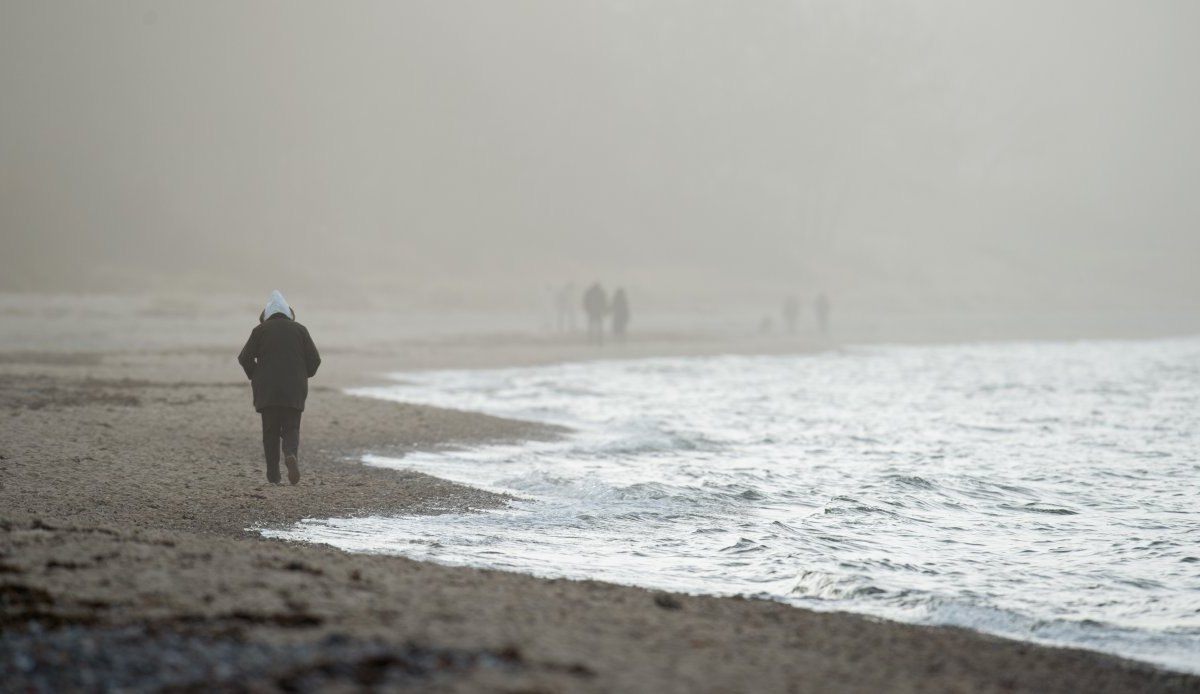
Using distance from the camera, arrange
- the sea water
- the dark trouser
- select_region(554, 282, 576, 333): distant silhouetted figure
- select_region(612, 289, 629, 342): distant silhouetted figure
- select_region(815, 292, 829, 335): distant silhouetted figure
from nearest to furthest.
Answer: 1. the sea water
2. the dark trouser
3. select_region(612, 289, 629, 342): distant silhouetted figure
4. select_region(554, 282, 576, 333): distant silhouetted figure
5. select_region(815, 292, 829, 335): distant silhouetted figure

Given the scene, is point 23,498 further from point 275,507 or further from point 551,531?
point 551,531

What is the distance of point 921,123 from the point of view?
286 feet

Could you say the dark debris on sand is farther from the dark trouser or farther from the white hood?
the white hood

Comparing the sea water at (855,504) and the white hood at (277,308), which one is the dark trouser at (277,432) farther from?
the sea water at (855,504)

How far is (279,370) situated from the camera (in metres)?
11.0

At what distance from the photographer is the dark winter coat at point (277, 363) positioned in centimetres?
1095

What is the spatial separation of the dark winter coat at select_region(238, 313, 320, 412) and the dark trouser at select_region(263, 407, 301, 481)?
0.35 ft

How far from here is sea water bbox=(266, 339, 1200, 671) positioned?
8344 mm

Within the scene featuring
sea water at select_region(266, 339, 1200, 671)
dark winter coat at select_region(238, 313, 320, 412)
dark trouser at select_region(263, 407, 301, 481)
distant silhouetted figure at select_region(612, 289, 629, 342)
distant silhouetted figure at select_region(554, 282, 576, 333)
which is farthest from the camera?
distant silhouetted figure at select_region(554, 282, 576, 333)

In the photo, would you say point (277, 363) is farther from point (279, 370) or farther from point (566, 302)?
point (566, 302)

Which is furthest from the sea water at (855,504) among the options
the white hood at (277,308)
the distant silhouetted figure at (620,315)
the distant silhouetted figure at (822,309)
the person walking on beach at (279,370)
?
the distant silhouetted figure at (822,309)

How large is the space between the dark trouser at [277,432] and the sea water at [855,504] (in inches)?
53.2

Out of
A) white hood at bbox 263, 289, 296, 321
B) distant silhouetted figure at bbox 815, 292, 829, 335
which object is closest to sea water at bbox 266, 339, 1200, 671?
white hood at bbox 263, 289, 296, 321

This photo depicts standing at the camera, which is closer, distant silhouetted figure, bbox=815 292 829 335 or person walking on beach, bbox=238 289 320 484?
person walking on beach, bbox=238 289 320 484
